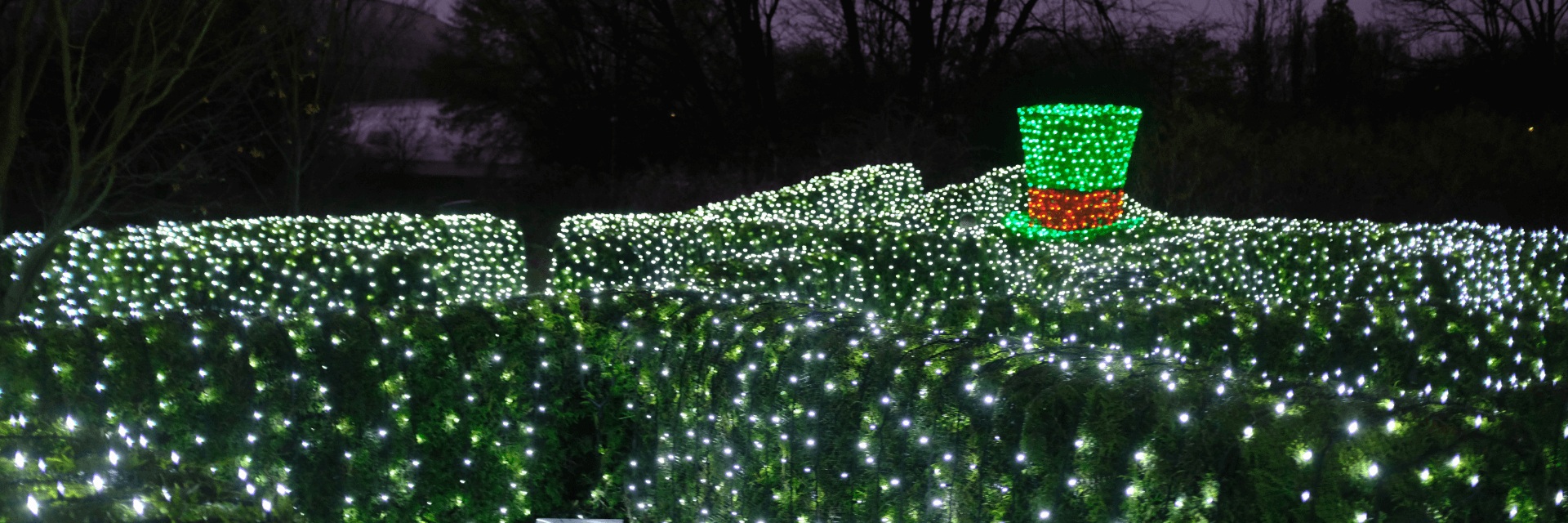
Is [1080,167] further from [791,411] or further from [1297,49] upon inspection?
[1297,49]

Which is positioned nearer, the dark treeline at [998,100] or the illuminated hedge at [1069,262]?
the illuminated hedge at [1069,262]

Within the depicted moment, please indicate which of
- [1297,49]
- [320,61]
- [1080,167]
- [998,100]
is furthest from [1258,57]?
[320,61]

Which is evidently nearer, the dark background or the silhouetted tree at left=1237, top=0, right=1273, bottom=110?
the dark background

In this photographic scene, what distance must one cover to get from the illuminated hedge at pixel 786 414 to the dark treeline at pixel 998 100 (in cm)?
1155

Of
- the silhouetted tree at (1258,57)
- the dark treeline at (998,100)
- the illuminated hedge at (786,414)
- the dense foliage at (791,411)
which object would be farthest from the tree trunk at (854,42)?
the illuminated hedge at (786,414)

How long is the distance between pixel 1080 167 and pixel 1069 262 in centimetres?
411

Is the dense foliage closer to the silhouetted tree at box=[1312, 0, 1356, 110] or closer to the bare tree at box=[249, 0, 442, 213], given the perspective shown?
the bare tree at box=[249, 0, 442, 213]

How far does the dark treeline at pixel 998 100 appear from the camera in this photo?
1492 centimetres

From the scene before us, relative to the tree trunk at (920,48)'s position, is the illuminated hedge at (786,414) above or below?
below

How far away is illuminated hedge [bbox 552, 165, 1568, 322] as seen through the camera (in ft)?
22.1

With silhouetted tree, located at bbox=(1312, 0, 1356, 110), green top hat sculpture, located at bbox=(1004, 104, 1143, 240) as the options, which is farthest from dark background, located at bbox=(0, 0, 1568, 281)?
green top hat sculpture, located at bbox=(1004, 104, 1143, 240)

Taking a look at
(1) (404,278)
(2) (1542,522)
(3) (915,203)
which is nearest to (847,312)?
(2) (1542,522)

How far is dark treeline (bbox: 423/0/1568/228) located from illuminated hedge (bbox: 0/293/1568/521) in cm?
1155

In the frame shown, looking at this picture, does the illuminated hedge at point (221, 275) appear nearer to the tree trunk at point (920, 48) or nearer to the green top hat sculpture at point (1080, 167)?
the green top hat sculpture at point (1080, 167)
